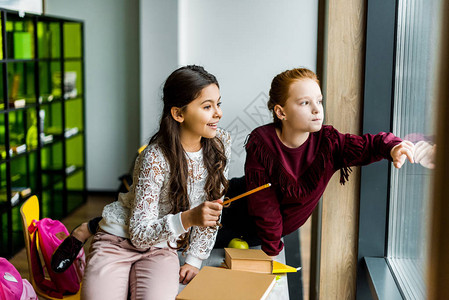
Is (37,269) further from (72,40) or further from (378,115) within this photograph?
(72,40)

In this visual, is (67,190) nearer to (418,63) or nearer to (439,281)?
(418,63)

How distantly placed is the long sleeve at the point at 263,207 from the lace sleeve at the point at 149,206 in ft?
1.01

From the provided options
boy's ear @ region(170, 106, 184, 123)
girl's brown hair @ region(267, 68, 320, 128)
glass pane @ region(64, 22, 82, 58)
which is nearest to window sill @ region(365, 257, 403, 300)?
girl's brown hair @ region(267, 68, 320, 128)

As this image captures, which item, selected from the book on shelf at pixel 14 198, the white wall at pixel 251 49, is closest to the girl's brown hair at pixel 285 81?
the white wall at pixel 251 49

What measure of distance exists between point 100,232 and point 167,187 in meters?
0.30

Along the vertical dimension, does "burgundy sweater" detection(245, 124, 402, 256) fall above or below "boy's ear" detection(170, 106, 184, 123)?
below

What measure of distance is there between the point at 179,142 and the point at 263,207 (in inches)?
15.2

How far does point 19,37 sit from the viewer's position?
12.3ft

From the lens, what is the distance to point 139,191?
1.68 metres

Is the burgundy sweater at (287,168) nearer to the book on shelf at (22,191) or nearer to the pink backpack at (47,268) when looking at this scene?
the pink backpack at (47,268)

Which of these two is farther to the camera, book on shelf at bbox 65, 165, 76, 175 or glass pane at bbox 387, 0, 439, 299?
book on shelf at bbox 65, 165, 76, 175

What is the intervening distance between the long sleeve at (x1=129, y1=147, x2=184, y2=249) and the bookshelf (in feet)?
6.94

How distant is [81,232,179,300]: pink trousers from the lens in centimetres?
158

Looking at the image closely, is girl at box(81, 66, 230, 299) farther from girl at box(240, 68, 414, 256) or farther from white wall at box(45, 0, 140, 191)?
white wall at box(45, 0, 140, 191)
